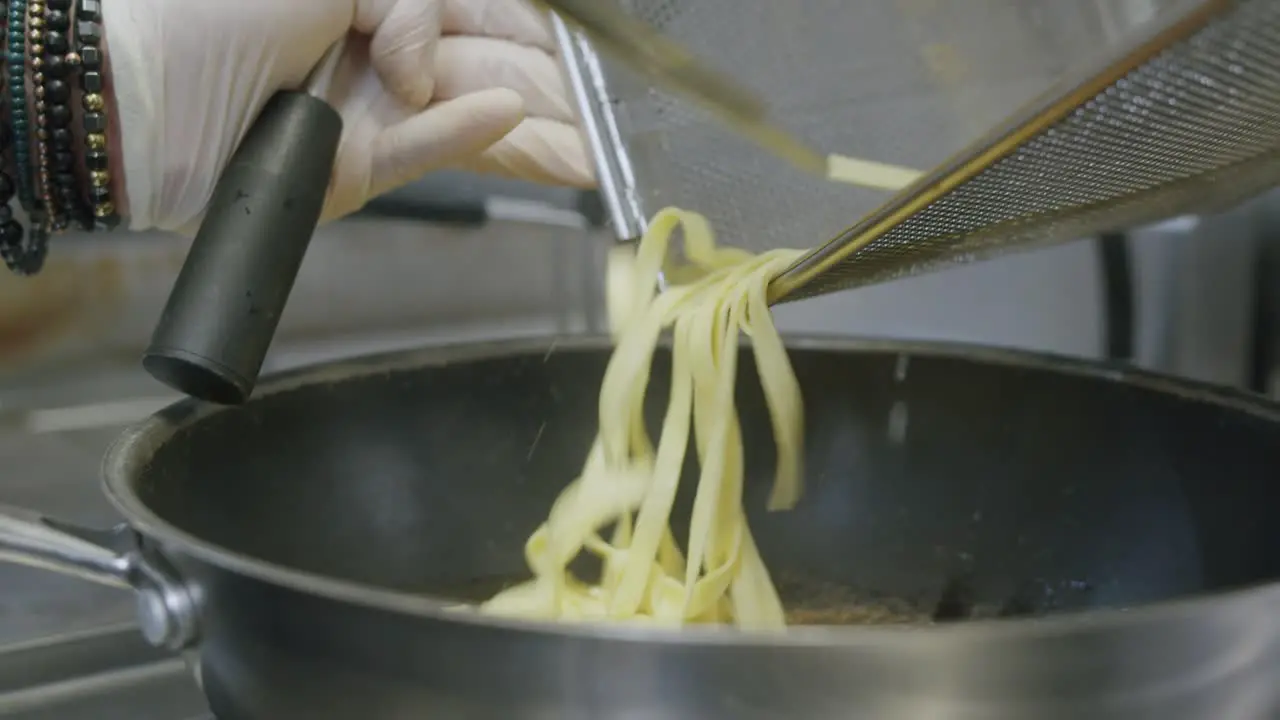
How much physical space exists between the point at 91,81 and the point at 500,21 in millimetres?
283

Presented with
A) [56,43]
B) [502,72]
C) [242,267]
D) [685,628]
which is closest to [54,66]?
[56,43]

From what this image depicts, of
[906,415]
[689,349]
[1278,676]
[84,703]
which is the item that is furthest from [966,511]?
[84,703]

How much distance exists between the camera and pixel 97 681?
56 cm

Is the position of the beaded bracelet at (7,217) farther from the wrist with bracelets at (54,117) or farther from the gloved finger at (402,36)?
the gloved finger at (402,36)

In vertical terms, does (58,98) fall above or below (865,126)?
above

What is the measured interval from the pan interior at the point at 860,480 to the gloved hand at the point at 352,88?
0.13 metres

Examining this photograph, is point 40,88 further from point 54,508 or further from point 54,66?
point 54,508

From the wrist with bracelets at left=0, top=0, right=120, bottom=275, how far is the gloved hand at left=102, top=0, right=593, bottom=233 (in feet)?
0.05

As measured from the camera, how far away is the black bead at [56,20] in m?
0.51

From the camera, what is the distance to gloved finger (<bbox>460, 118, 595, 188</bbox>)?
2.39ft

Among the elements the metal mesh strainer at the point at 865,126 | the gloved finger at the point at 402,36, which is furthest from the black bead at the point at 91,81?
the metal mesh strainer at the point at 865,126

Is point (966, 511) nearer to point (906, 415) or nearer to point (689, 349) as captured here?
point (906, 415)

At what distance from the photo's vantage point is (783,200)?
0.73 metres

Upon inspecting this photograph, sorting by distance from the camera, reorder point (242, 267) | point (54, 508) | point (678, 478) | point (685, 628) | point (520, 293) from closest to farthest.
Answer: point (685, 628) → point (242, 267) → point (678, 478) → point (54, 508) → point (520, 293)
